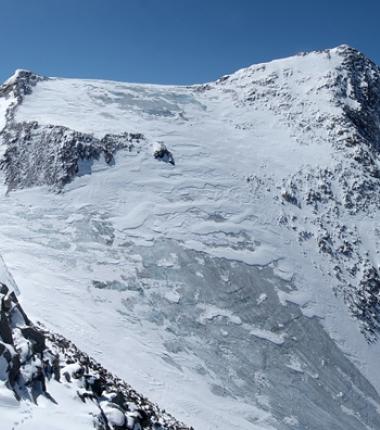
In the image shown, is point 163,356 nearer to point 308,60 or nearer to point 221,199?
point 221,199

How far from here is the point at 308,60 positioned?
6694 centimetres

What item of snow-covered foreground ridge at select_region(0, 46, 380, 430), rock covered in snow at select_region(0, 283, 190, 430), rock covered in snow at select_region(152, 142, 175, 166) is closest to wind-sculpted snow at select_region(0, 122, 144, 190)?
snow-covered foreground ridge at select_region(0, 46, 380, 430)

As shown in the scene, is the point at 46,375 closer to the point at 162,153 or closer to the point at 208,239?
the point at 208,239

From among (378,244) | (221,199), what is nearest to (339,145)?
(378,244)

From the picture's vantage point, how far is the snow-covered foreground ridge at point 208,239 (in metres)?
29.2

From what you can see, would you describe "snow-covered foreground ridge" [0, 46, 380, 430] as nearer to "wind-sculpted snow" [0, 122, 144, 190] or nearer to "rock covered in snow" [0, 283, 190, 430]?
"wind-sculpted snow" [0, 122, 144, 190]

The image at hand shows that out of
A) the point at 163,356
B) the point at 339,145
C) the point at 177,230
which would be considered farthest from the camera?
the point at 339,145

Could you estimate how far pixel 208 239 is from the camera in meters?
40.2

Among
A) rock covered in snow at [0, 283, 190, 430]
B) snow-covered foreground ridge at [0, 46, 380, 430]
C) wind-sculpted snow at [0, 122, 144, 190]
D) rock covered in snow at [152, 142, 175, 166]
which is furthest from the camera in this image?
rock covered in snow at [152, 142, 175, 166]

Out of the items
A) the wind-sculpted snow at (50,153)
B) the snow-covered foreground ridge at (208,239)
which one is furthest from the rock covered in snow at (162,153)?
the wind-sculpted snow at (50,153)

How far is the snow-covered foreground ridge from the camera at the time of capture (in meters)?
29.2

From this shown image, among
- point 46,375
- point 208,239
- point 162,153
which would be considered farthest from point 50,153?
point 46,375

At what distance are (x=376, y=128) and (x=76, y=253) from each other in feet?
131

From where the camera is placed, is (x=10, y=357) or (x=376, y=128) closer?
(x=10, y=357)
